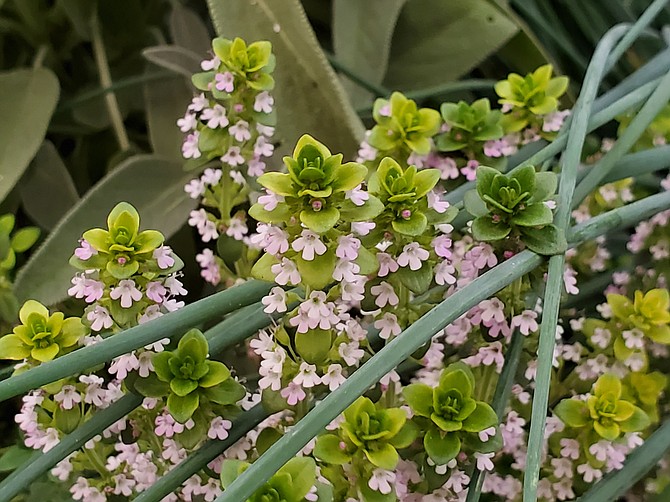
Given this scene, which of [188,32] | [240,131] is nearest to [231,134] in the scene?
[240,131]

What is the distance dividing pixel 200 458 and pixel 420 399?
8 cm

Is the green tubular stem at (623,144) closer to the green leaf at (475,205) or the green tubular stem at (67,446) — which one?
the green leaf at (475,205)

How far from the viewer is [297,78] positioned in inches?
15.7

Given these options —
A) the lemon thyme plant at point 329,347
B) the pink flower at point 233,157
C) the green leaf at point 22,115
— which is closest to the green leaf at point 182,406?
the lemon thyme plant at point 329,347

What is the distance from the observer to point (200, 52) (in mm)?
484

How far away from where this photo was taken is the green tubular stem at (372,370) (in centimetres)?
20

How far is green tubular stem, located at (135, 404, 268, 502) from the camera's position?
25 centimetres

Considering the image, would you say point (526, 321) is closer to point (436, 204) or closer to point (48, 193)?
point (436, 204)

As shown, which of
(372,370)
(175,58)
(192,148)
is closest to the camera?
(372,370)

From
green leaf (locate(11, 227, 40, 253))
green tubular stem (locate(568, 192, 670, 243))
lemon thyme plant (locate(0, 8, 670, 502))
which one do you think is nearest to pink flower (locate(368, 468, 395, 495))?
lemon thyme plant (locate(0, 8, 670, 502))

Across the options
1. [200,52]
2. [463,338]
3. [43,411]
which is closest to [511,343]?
[463,338]

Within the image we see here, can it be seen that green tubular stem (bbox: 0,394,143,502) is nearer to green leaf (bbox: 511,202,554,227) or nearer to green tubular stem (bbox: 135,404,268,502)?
green tubular stem (bbox: 135,404,268,502)

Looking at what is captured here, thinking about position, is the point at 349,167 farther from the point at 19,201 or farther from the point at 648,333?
the point at 19,201

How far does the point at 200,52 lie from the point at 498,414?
322 millimetres
